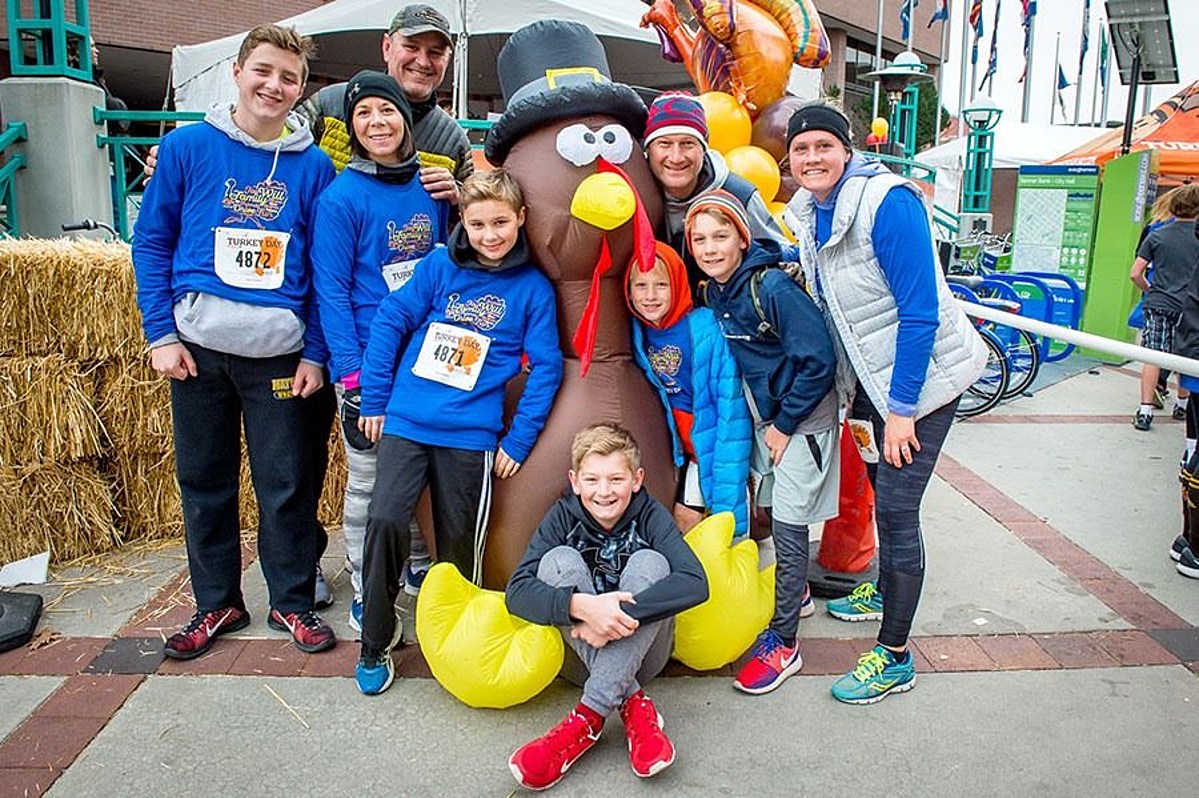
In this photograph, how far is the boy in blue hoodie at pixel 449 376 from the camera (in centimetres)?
291

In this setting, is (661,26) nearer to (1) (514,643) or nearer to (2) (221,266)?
(2) (221,266)

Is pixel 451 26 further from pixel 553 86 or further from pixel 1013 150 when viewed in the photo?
pixel 1013 150

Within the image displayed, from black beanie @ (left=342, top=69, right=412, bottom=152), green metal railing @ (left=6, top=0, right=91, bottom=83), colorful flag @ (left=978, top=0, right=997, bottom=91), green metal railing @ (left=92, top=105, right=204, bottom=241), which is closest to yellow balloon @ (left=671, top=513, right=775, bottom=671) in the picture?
black beanie @ (left=342, top=69, right=412, bottom=152)

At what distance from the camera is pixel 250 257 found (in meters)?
2.95

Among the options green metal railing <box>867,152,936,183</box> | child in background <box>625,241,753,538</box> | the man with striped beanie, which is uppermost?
green metal railing <box>867,152,936,183</box>

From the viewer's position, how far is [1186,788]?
2.50 meters

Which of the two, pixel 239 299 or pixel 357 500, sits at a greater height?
pixel 239 299

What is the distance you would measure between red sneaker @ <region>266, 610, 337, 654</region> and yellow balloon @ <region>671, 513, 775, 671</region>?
1.18 meters

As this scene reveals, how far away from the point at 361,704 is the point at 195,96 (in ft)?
32.2

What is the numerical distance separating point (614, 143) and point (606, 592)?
4.58 ft

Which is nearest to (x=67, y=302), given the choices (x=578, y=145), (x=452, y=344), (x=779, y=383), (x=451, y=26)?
(x=452, y=344)

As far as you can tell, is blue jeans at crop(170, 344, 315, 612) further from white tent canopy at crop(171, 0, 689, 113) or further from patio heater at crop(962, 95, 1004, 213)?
patio heater at crop(962, 95, 1004, 213)

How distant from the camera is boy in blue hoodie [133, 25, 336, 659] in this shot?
9.53 ft

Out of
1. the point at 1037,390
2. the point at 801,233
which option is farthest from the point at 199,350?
the point at 1037,390
